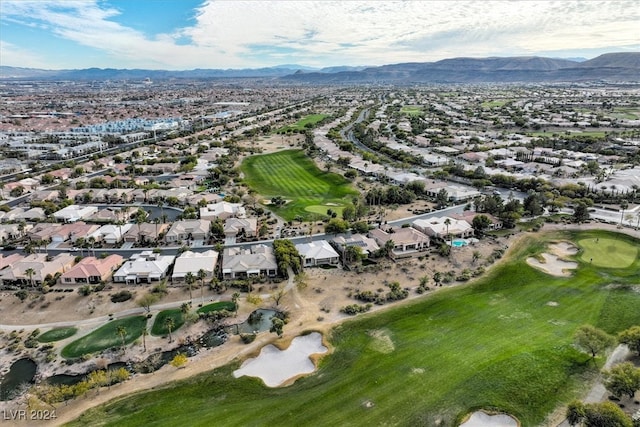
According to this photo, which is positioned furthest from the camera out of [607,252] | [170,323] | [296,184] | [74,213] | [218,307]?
[296,184]

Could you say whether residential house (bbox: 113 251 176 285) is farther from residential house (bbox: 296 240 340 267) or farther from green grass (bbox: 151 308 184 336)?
residential house (bbox: 296 240 340 267)

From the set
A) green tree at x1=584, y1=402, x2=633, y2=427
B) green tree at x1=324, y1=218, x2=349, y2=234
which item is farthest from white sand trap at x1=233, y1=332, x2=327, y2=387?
green tree at x1=324, y1=218, x2=349, y2=234

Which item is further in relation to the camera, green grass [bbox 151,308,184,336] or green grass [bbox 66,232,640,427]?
green grass [bbox 151,308,184,336]

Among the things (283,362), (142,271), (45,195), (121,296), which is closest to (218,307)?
(121,296)

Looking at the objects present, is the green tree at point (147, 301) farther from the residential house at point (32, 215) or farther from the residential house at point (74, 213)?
the residential house at point (32, 215)

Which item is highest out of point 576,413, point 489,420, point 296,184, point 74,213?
point 576,413

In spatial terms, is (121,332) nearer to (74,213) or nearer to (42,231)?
(42,231)

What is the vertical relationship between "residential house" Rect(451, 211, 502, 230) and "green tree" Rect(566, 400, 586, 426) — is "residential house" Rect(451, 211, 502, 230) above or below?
below

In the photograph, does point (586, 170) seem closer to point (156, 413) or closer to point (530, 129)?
point (530, 129)
